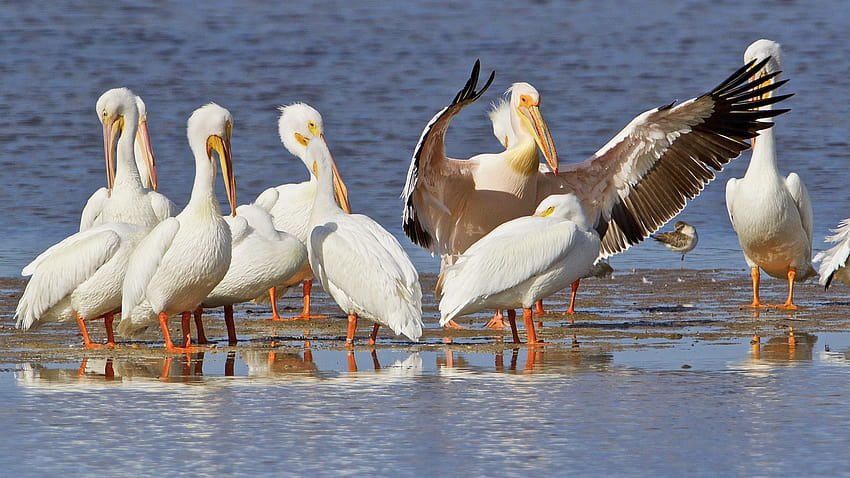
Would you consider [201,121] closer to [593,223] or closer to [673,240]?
[593,223]

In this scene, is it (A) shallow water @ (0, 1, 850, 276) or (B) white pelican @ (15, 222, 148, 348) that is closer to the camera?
(B) white pelican @ (15, 222, 148, 348)

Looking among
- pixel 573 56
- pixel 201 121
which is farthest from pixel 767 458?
pixel 573 56

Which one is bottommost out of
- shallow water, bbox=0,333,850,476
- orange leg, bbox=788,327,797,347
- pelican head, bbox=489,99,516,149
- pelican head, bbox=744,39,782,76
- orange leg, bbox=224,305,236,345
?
shallow water, bbox=0,333,850,476

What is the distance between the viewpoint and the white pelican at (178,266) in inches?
318

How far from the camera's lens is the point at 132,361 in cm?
776

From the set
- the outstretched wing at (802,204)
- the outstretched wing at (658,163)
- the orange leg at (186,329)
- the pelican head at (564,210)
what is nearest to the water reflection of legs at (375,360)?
the orange leg at (186,329)

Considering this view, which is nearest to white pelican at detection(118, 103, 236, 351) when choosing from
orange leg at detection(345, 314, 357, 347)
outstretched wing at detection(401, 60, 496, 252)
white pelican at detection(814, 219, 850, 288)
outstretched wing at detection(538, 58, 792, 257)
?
orange leg at detection(345, 314, 357, 347)

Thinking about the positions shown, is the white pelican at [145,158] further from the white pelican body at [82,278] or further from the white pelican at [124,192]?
the white pelican body at [82,278]

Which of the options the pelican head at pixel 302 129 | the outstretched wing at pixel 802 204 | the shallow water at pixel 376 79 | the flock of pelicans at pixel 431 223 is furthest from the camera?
the shallow water at pixel 376 79

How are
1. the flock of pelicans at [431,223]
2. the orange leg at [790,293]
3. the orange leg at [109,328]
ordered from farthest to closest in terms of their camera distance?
1. the orange leg at [790,293]
2. the orange leg at [109,328]
3. the flock of pelicans at [431,223]

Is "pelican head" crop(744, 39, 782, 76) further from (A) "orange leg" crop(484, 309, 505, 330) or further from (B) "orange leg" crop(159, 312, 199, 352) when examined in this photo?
(B) "orange leg" crop(159, 312, 199, 352)

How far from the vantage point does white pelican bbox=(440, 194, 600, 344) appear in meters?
8.20

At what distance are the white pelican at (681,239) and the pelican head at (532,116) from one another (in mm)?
2611

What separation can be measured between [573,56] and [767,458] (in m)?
18.5
